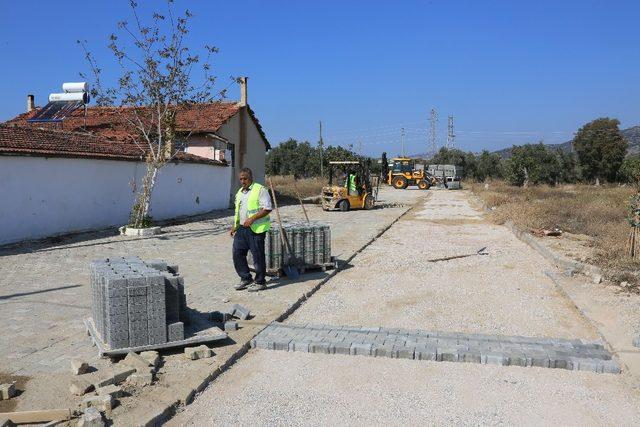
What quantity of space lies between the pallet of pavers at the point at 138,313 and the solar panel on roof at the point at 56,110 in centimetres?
1897

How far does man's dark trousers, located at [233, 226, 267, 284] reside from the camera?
26.0 feet

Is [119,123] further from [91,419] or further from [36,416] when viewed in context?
[91,419]

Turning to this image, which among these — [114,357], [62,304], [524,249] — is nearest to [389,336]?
[114,357]

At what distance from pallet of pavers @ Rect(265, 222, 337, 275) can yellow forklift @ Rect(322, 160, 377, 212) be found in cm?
1454

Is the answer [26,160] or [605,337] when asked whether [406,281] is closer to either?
[605,337]

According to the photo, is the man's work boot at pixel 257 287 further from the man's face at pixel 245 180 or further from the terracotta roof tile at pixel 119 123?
the terracotta roof tile at pixel 119 123

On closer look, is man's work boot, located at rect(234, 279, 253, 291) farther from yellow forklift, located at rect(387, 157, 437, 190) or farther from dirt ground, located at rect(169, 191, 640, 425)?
yellow forklift, located at rect(387, 157, 437, 190)

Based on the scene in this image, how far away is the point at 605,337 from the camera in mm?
6051

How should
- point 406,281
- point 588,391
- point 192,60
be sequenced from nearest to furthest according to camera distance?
point 588,391 < point 406,281 < point 192,60

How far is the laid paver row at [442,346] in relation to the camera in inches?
209

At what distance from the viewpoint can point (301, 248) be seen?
9.63m

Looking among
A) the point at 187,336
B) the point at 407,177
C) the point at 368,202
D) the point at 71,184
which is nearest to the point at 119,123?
the point at 71,184

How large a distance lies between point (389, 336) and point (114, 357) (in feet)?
9.36

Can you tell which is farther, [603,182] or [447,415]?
[603,182]
